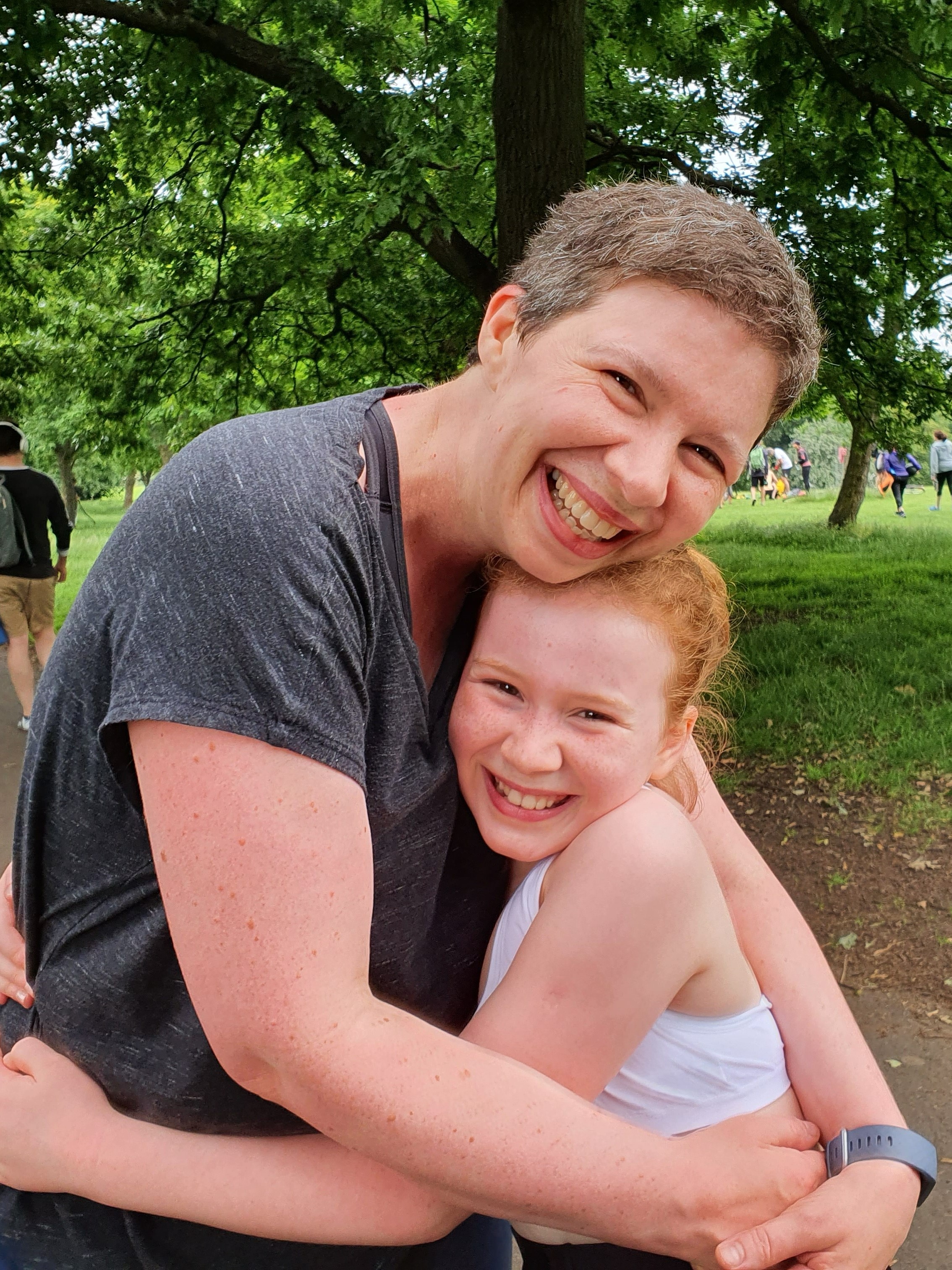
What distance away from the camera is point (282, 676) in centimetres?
113

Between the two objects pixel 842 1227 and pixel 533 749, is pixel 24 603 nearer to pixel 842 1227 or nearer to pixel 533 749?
pixel 533 749

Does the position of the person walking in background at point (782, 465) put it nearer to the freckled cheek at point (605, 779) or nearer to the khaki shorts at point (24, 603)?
the khaki shorts at point (24, 603)

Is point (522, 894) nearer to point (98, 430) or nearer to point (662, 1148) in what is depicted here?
point (662, 1148)

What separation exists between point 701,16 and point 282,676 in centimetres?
930

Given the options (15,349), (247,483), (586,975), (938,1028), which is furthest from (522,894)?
(15,349)

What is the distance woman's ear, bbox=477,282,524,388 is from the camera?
1511 mm

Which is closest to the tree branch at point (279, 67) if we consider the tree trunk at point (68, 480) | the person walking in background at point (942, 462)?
the person walking in background at point (942, 462)

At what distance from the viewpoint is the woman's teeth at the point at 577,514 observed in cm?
148

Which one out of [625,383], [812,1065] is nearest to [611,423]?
[625,383]

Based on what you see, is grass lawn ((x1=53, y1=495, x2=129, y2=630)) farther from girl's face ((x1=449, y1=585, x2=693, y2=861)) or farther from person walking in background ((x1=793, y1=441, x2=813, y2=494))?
person walking in background ((x1=793, y1=441, x2=813, y2=494))

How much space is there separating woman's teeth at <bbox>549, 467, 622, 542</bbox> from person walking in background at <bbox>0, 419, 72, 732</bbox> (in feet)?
21.9

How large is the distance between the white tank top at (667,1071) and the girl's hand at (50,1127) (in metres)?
0.54

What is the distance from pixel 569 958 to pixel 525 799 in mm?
239

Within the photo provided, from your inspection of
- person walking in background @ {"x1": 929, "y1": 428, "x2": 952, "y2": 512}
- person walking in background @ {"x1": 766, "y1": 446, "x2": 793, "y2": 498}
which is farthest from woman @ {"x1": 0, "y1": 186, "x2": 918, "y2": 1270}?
person walking in background @ {"x1": 766, "y1": 446, "x2": 793, "y2": 498}
